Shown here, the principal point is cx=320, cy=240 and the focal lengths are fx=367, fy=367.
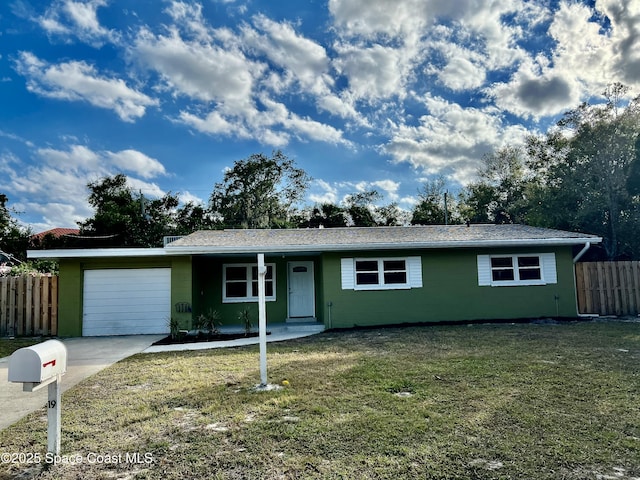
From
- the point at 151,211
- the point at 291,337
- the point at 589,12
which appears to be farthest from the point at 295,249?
the point at 151,211

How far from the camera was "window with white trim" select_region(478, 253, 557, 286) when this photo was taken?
11352 mm

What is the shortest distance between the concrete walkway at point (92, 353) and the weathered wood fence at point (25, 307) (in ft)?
3.58

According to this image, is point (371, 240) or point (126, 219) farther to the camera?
point (126, 219)

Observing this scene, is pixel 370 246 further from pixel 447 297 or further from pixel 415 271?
pixel 447 297

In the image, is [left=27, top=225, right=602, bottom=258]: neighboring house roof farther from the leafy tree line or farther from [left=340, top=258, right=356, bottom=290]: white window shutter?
the leafy tree line

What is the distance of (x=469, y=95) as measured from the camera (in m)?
15.6

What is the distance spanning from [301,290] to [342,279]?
2.12 m

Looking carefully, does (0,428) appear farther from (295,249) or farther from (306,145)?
(306,145)

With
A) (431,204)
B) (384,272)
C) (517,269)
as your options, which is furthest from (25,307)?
(431,204)

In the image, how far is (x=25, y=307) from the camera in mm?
10461

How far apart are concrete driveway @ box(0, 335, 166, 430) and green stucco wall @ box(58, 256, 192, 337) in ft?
2.14

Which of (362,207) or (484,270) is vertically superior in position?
(362,207)

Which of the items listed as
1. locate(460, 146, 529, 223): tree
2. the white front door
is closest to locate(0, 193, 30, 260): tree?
the white front door

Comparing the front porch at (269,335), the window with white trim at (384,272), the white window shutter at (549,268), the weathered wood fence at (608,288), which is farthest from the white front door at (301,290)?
the weathered wood fence at (608,288)
